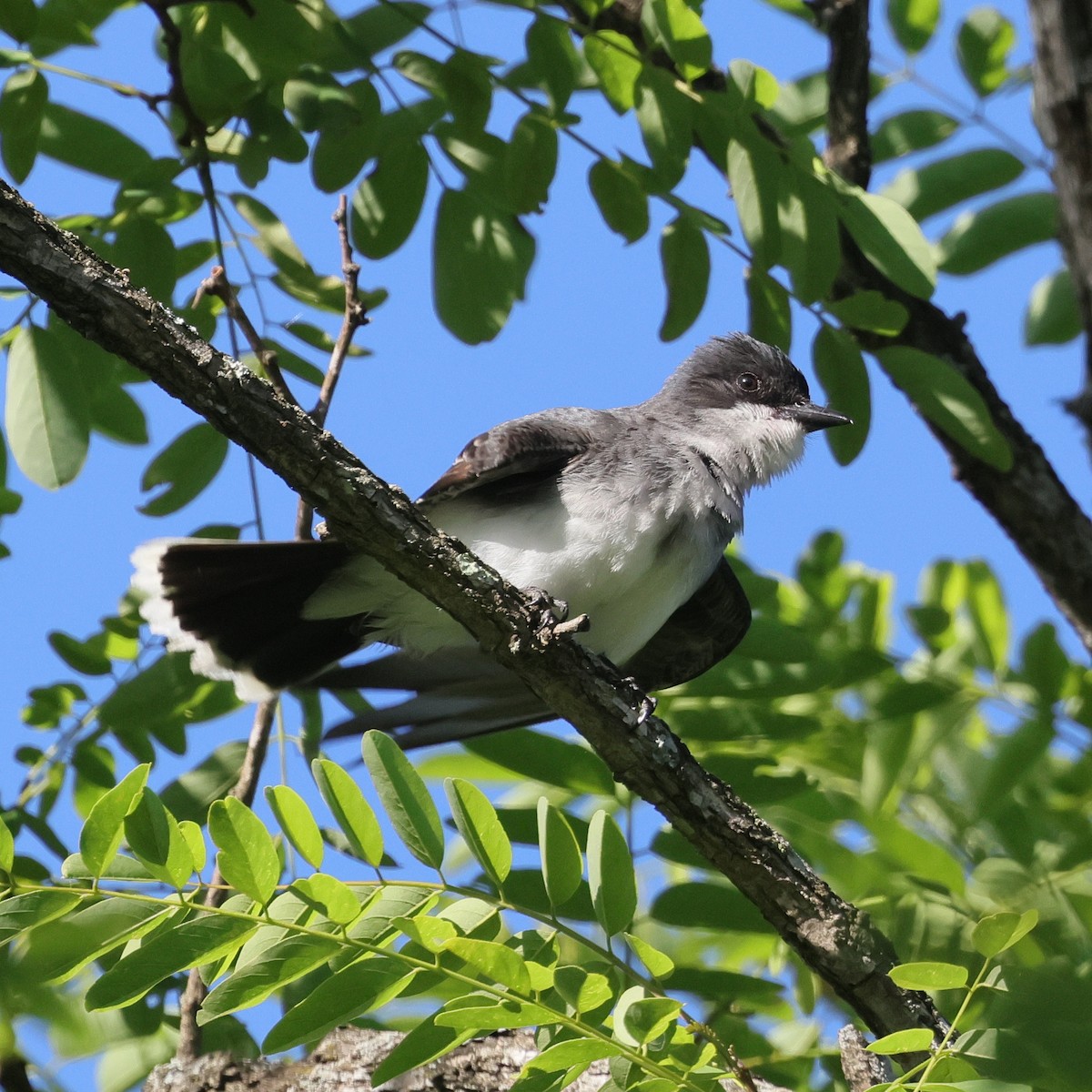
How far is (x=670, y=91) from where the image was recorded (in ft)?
12.5

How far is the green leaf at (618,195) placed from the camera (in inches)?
157

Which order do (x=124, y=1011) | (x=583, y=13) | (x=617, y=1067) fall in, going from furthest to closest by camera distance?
(x=583, y=13) < (x=124, y=1011) < (x=617, y=1067)

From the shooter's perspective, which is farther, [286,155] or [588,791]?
[286,155]

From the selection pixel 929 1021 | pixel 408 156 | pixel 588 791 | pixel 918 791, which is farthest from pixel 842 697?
pixel 408 156

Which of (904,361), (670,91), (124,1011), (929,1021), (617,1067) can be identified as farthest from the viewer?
(904,361)

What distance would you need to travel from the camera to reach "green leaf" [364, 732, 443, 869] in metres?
2.61

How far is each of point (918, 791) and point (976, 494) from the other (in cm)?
120

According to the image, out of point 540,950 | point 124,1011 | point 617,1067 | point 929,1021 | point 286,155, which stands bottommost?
point 929,1021

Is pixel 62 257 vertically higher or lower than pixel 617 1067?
higher

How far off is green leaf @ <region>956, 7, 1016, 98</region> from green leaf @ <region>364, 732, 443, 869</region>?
343 centimetres

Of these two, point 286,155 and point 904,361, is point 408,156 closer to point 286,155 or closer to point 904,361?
point 286,155

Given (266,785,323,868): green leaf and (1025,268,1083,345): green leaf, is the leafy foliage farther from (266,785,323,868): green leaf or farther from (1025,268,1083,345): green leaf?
(1025,268,1083,345): green leaf

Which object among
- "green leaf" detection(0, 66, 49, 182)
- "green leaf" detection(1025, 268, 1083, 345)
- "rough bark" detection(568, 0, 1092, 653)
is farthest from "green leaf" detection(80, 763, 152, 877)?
"green leaf" detection(1025, 268, 1083, 345)

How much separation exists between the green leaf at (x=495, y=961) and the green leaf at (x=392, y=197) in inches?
93.0
